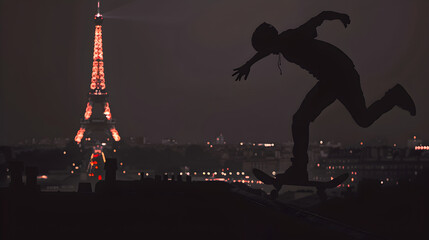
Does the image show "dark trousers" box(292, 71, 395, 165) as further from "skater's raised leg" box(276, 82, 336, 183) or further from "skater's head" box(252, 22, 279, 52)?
"skater's head" box(252, 22, 279, 52)

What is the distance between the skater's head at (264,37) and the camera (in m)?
7.87

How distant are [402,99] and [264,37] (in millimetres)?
1529

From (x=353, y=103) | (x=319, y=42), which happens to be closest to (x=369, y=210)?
(x=353, y=103)

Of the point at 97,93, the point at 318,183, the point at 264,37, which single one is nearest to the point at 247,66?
the point at 264,37

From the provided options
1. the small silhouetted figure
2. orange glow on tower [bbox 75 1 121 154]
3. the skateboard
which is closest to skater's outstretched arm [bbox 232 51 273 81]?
the small silhouetted figure

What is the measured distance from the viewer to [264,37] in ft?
25.9

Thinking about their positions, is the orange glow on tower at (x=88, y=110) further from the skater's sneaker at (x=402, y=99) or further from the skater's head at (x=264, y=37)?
the skater's sneaker at (x=402, y=99)

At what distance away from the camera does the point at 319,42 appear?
25.6 ft

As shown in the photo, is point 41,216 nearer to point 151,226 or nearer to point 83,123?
point 151,226

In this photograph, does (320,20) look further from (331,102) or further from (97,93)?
(97,93)

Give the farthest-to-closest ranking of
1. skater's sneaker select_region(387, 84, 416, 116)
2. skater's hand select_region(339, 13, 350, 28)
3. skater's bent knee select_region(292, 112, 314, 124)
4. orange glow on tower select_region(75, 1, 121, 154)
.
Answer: orange glow on tower select_region(75, 1, 121, 154), skater's bent knee select_region(292, 112, 314, 124), skater's sneaker select_region(387, 84, 416, 116), skater's hand select_region(339, 13, 350, 28)

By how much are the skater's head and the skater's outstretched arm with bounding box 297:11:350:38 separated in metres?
0.28

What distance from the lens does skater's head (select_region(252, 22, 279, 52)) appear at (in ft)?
25.8

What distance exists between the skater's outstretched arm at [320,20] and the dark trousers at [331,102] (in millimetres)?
507
